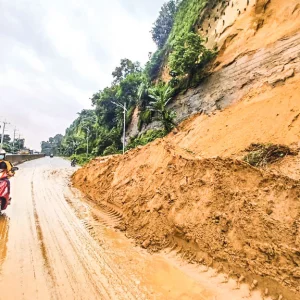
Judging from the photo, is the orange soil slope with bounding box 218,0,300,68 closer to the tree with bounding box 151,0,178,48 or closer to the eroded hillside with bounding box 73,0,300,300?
the eroded hillside with bounding box 73,0,300,300

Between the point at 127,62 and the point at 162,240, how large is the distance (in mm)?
46074

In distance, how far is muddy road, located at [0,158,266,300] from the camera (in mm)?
4219

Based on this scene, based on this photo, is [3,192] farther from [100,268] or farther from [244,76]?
[244,76]

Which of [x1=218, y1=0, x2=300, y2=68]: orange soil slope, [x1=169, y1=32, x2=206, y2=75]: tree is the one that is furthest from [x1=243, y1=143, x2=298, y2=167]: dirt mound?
[x1=169, y1=32, x2=206, y2=75]: tree

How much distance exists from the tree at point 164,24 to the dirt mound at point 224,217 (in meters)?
32.4

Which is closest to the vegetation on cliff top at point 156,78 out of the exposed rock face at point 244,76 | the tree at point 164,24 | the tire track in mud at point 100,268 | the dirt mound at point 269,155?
the tree at point 164,24

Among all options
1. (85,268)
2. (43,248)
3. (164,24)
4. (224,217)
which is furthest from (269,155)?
(164,24)

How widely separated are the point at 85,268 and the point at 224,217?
2.95 m

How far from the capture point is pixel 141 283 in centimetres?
458

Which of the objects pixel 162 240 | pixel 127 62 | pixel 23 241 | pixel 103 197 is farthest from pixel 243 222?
pixel 127 62

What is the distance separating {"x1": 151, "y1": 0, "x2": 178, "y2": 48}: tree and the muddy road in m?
34.9

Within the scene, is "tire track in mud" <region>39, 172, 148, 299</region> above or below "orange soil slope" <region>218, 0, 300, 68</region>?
below

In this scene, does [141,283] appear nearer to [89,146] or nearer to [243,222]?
[243,222]

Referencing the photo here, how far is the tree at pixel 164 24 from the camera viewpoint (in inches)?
1443
